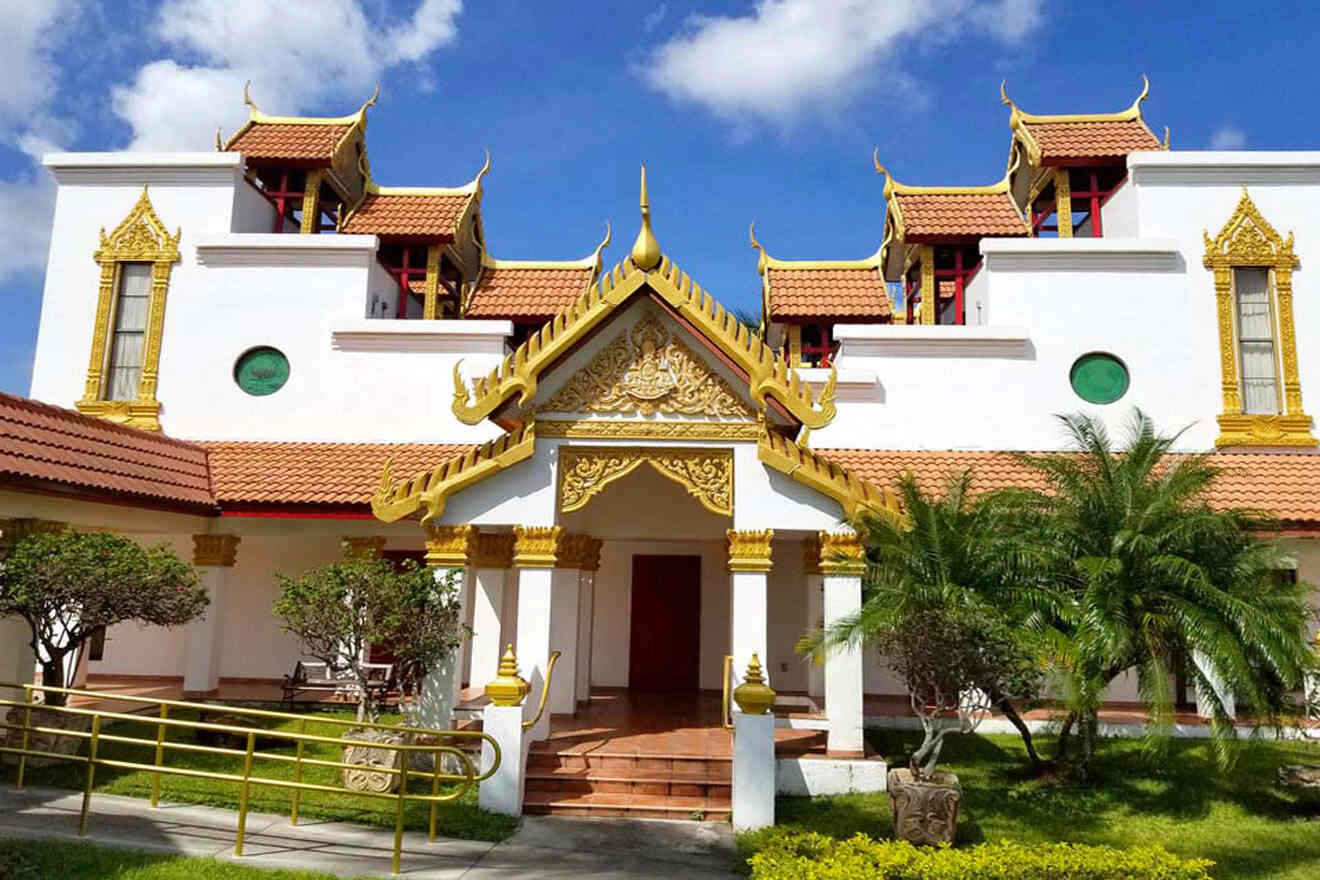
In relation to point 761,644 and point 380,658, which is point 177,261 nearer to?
point 380,658

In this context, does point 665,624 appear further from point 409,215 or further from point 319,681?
point 409,215

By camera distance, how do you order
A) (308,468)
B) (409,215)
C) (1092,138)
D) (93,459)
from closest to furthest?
1. (93,459)
2. (308,468)
3. (1092,138)
4. (409,215)

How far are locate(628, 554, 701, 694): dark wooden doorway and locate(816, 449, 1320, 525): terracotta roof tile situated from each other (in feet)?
9.56

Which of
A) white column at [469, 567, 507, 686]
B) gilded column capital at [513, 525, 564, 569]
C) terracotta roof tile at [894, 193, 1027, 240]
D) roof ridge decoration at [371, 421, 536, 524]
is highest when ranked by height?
terracotta roof tile at [894, 193, 1027, 240]

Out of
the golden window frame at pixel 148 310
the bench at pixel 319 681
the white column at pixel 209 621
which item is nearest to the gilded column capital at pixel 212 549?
the white column at pixel 209 621

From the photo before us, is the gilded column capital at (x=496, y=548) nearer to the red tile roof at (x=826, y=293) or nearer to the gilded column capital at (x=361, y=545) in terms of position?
the gilded column capital at (x=361, y=545)

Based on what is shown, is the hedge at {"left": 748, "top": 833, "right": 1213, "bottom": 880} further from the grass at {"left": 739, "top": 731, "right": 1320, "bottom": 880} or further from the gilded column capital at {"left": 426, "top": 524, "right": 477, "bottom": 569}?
the gilded column capital at {"left": 426, "top": 524, "right": 477, "bottom": 569}

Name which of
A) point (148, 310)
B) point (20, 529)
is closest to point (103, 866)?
point (20, 529)

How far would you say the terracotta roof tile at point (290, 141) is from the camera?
52.0 ft

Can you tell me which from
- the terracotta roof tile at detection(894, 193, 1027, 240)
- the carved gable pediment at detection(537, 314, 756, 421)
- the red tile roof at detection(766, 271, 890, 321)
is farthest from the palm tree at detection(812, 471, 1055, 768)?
the terracotta roof tile at detection(894, 193, 1027, 240)

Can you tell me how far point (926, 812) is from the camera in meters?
7.28

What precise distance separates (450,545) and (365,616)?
3.73 feet

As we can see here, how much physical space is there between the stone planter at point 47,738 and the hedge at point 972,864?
6.84 meters

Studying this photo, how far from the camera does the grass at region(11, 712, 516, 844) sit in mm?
7645
